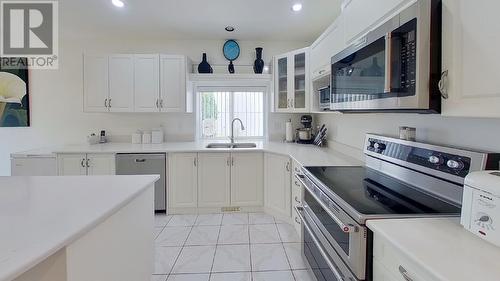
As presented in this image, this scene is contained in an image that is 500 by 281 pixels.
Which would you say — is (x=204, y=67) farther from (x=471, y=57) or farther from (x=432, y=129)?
(x=471, y=57)

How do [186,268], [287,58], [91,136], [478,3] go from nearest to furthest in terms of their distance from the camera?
[478,3] → [186,268] → [287,58] → [91,136]

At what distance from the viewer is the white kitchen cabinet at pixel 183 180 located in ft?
11.8

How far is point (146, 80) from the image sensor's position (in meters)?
3.88

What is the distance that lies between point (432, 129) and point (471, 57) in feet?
2.64

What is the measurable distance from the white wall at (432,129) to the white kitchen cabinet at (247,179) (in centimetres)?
109

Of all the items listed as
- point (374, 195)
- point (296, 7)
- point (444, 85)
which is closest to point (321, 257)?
point (374, 195)

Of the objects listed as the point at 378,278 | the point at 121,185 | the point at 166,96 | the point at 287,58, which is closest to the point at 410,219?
the point at 378,278

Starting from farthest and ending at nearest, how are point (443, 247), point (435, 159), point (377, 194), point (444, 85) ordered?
point (377, 194), point (435, 159), point (444, 85), point (443, 247)

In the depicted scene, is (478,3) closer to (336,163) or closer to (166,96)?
(336,163)

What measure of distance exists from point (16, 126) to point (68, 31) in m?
1.61

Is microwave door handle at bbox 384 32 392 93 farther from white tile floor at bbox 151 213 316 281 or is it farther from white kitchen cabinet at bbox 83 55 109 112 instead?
white kitchen cabinet at bbox 83 55 109 112

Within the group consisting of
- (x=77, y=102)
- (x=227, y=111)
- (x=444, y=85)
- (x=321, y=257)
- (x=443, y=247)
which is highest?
(x=77, y=102)

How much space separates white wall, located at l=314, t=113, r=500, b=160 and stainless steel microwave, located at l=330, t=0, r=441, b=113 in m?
0.35

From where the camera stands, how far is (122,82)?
12.7ft
